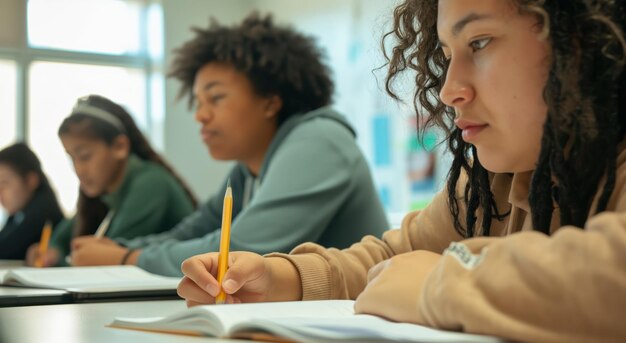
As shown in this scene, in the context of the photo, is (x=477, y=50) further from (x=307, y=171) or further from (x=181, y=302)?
(x=307, y=171)

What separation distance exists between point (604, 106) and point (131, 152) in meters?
2.03

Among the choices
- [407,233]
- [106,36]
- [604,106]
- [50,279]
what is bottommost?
[50,279]

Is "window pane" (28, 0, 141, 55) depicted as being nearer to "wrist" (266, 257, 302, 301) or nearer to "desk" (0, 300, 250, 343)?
"desk" (0, 300, 250, 343)

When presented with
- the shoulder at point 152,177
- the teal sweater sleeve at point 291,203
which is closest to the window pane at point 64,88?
the shoulder at point 152,177

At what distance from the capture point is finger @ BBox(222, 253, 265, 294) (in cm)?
95

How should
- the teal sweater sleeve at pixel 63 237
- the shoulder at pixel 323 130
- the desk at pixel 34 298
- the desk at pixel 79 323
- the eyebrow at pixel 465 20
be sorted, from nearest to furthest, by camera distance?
the desk at pixel 79 323 → the eyebrow at pixel 465 20 → the desk at pixel 34 298 → the shoulder at pixel 323 130 → the teal sweater sleeve at pixel 63 237

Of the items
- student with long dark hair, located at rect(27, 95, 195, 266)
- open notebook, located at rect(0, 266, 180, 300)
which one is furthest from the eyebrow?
student with long dark hair, located at rect(27, 95, 195, 266)

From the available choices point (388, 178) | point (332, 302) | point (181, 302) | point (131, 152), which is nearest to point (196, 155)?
point (388, 178)

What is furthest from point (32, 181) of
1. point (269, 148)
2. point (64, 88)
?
point (269, 148)

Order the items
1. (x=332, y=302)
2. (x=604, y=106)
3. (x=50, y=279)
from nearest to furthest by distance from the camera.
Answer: (x=604, y=106) < (x=332, y=302) < (x=50, y=279)

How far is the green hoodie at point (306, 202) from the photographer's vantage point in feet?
5.37

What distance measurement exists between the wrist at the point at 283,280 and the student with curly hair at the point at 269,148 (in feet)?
1.84

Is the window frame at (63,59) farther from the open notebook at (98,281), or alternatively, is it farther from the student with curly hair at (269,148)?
the open notebook at (98,281)

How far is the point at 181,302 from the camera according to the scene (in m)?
1.21
